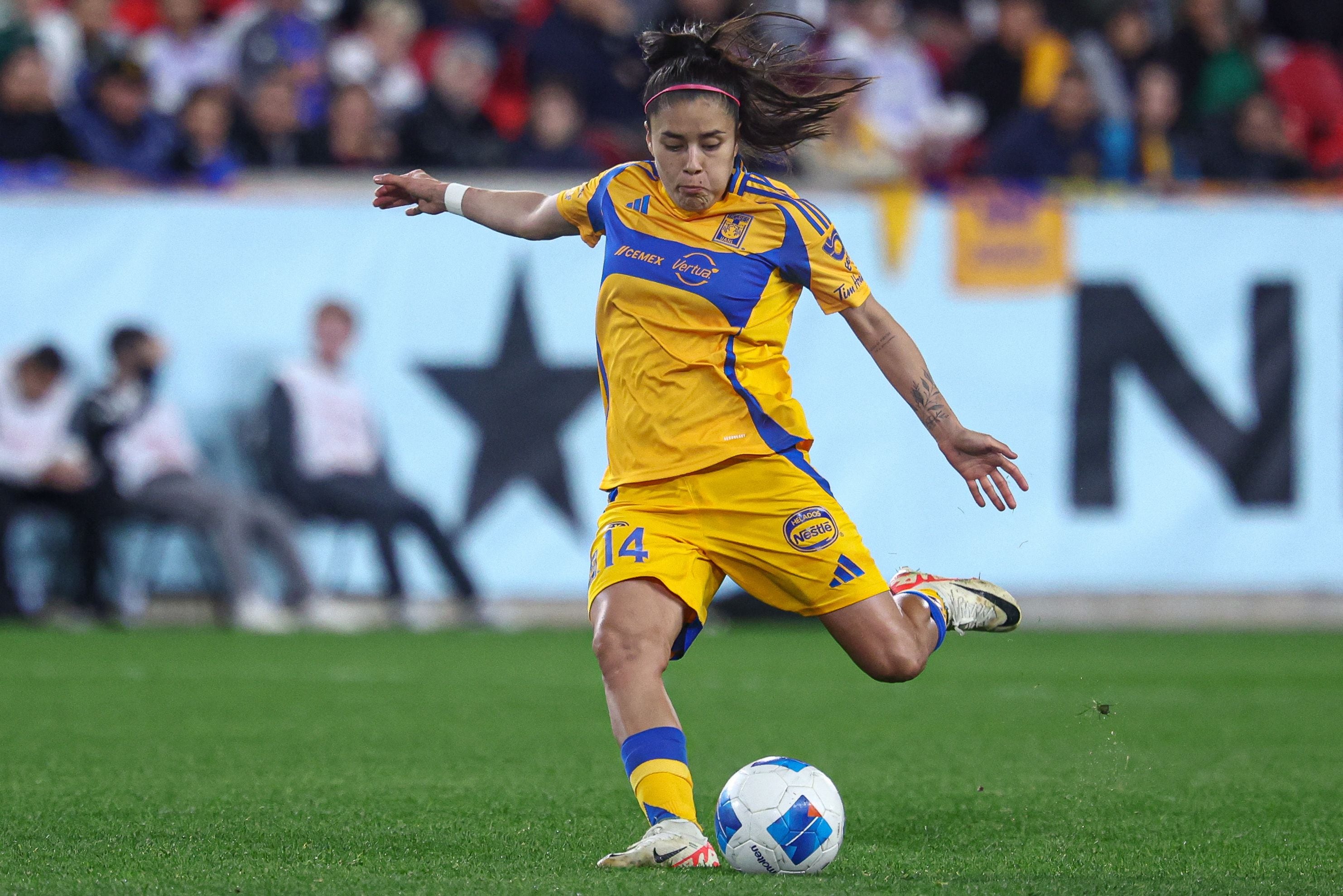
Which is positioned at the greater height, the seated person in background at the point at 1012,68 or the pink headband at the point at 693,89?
the seated person in background at the point at 1012,68

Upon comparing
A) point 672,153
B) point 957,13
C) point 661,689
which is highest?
point 957,13

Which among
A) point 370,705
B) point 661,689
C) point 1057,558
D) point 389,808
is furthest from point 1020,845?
point 1057,558

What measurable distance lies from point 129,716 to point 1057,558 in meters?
6.46

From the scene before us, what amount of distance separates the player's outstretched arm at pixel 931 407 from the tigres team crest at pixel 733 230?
13.2 inches

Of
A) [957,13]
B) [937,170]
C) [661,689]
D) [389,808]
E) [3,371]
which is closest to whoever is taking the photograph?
[661,689]

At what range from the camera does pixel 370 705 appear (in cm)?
763

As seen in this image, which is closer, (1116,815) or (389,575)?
(1116,815)

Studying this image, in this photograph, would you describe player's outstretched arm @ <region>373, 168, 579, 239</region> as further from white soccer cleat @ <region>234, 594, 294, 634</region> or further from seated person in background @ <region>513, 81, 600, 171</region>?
seated person in background @ <region>513, 81, 600, 171</region>

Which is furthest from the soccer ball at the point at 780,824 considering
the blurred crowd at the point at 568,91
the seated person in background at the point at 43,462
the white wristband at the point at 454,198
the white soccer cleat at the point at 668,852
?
the blurred crowd at the point at 568,91

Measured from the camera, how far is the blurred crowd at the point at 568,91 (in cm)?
1223

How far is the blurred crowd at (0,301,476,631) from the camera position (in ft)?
36.8

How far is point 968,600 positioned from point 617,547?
1.27 metres

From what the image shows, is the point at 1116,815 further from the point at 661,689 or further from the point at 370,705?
the point at 370,705

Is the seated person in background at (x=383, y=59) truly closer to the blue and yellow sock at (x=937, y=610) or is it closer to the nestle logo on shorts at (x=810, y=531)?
the blue and yellow sock at (x=937, y=610)
